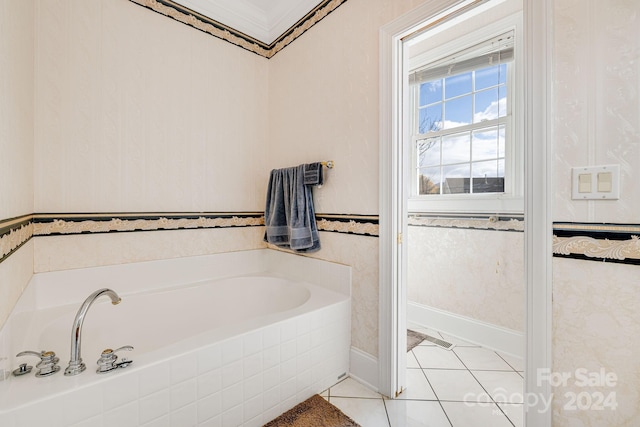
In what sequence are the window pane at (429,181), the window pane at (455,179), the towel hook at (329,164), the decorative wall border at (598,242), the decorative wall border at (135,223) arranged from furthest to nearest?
the window pane at (429,181), the window pane at (455,179), the towel hook at (329,164), the decorative wall border at (135,223), the decorative wall border at (598,242)

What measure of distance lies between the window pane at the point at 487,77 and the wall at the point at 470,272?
110 cm

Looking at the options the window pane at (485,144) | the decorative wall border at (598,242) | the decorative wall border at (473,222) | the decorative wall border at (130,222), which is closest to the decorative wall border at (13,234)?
the decorative wall border at (130,222)

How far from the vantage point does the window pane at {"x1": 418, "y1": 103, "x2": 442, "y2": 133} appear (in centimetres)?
246

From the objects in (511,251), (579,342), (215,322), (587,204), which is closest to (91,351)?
(215,322)

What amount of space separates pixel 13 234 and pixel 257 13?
2.22 m

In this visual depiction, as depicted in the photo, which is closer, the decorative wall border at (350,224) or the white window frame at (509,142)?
the decorative wall border at (350,224)

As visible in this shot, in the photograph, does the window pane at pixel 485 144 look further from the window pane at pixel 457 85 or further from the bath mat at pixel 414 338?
the bath mat at pixel 414 338

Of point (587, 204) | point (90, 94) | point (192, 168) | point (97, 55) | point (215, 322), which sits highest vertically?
point (97, 55)

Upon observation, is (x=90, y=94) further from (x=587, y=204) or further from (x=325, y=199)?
(x=587, y=204)

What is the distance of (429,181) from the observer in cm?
250

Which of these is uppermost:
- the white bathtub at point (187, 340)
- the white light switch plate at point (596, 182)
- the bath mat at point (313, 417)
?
the white light switch plate at point (596, 182)

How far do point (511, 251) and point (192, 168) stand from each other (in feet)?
7.83

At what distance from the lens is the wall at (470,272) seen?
196cm

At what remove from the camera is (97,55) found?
1678 millimetres
